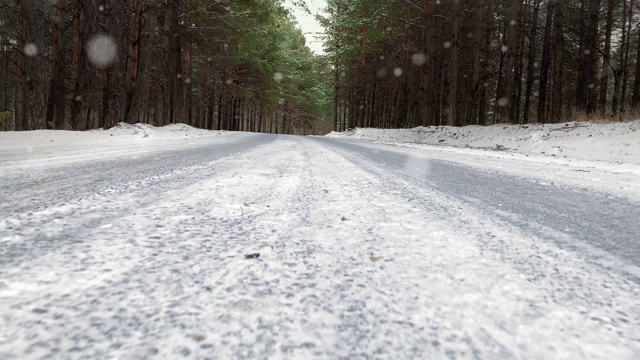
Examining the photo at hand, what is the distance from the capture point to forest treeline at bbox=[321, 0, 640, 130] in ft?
47.1

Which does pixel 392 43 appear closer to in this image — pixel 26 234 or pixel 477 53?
pixel 477 53

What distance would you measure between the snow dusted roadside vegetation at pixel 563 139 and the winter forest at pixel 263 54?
5.25 feet

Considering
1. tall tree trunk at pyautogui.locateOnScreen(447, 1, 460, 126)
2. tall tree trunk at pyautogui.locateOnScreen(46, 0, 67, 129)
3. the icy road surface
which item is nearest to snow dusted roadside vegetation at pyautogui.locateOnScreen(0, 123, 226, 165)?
the icy road surface

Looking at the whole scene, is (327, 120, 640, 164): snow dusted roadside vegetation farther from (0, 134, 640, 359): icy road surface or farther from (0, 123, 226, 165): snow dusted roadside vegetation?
(0, 123, 226, 165): snow dusted roadside vegetation

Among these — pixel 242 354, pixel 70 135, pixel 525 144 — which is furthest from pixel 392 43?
pixel 242 354

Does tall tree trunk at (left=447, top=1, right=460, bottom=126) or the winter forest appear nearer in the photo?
the winter forest

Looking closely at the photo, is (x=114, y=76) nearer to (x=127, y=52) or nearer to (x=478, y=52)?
(x=127, y=52)

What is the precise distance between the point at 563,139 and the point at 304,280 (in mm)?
9170

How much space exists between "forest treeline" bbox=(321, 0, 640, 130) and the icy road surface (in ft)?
34.7

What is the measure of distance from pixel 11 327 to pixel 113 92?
1214 centimetres

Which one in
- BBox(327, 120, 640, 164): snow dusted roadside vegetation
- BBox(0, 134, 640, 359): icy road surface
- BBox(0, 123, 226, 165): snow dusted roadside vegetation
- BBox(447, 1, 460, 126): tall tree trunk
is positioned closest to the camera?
BBox(0, 134, 640, 359): icy road surface

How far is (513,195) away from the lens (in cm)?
211

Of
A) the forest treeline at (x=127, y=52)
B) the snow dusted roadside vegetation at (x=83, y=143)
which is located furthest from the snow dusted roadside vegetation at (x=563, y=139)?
the forest treeline at (x=127, y=52)

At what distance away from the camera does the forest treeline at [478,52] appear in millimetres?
14367
